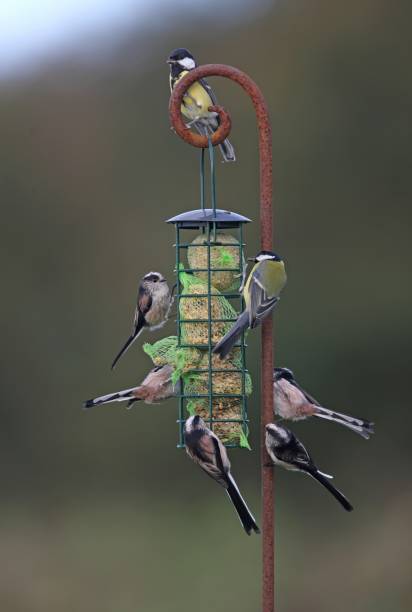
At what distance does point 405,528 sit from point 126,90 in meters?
5.02

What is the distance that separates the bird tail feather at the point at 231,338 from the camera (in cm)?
490

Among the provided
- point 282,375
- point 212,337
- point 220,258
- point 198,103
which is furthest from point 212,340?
point 198,103

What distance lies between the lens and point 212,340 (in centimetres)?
538

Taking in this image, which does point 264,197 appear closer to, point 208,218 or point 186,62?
point 208,218

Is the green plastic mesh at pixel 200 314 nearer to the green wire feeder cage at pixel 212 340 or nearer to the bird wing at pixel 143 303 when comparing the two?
the green wire feeder cage at pixel 212 340

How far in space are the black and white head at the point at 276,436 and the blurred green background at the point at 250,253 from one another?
225 inches

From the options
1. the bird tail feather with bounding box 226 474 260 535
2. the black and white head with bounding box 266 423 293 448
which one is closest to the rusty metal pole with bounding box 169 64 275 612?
the black and white head with bounding box 266 423 293 448

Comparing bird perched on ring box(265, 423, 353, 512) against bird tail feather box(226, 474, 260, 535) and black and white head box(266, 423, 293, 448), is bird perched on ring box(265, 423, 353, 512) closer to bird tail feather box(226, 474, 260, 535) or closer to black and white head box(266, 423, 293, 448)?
black and white head box(266, 423, 293, 448)

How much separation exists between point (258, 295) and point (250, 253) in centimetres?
556

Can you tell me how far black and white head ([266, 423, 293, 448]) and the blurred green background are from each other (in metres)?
5.71

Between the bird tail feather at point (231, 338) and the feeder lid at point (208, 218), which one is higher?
the feeder lid at point (208, 218)

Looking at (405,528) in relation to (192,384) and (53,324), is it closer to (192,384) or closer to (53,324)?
(53,324)

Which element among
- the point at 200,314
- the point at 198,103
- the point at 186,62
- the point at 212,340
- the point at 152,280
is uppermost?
the point at 186,62

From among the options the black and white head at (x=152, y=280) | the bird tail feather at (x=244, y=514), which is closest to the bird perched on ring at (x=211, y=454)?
the bird tail feather at (x=244, y=514)
